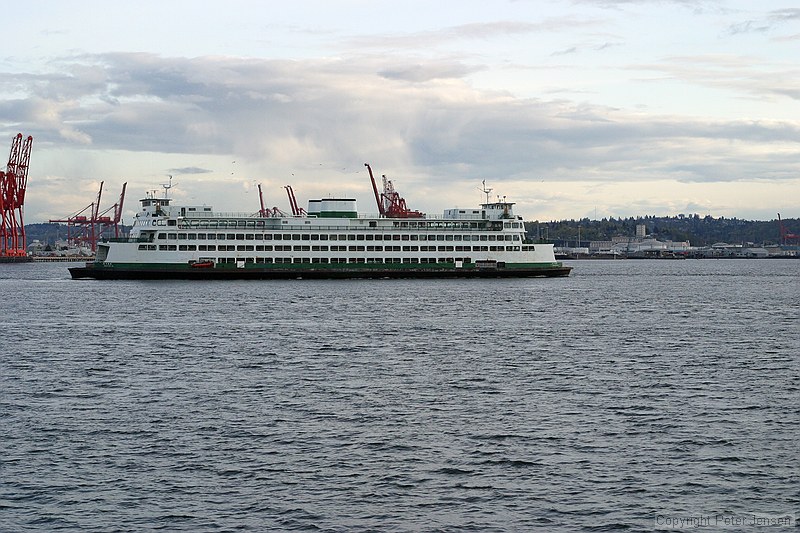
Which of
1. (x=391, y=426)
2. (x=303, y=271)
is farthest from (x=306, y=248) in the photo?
(x=391, y=426)

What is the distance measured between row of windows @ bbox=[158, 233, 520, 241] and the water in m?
49.5

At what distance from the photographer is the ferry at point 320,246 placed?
112 m

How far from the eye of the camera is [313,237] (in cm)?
11775

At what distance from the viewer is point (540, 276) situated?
13225 centimetres

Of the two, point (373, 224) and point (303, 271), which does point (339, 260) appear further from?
point (373, 224)

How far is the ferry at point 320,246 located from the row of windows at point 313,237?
0.11m

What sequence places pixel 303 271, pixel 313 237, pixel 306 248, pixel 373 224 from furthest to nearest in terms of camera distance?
pixel 373 224
pixel 306 248
pixel 313 237
pixel 303 271

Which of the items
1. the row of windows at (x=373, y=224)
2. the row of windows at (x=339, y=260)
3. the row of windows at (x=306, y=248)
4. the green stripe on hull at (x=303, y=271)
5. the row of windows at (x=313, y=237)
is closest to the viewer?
the green stripe on hull at (x=303, y=271)

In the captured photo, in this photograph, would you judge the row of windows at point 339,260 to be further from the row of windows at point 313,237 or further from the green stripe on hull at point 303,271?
the row of windows at point 313,237

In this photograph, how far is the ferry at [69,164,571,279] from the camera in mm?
111875

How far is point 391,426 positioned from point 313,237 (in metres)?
87.7

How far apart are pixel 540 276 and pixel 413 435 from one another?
104 meters

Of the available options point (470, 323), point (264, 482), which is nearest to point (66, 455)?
point (264, 482)

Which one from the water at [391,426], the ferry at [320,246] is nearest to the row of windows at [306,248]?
the ferry at [320,246]
